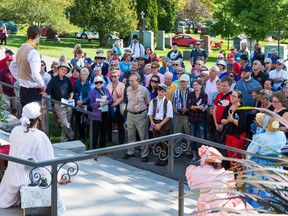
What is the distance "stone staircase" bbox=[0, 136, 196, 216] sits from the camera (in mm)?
7820

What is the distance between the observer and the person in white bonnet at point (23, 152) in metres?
7.48

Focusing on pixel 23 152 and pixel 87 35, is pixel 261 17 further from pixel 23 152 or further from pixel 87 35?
pixel 23 152

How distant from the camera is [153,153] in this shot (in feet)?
40.8

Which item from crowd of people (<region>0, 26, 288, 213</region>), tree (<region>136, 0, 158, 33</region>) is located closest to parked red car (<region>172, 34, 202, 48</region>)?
tree (<region>136, 0, 158, 33</region>)

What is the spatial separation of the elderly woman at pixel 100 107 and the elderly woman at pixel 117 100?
0.56 ft

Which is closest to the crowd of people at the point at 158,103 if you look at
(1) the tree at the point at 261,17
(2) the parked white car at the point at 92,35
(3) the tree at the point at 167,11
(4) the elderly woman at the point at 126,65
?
(4) the elderly woman at the point at 126,65

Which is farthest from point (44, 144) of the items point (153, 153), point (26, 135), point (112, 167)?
point (153, 153)

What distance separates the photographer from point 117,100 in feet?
42.7

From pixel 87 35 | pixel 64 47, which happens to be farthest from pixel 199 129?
pixel 87 35

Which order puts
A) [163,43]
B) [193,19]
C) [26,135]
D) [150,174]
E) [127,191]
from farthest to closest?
[193,19], [163,43], [150,174], [127,191], [26,135]

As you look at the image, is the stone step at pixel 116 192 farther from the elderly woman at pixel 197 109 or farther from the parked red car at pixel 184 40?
the parked red car at pixel 184 40

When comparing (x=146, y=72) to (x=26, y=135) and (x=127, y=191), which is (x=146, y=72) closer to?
(x=127, y=191)

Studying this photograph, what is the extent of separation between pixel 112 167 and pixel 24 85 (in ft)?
8.47

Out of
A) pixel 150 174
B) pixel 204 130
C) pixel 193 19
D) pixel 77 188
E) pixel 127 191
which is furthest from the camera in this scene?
pixel 193 19
